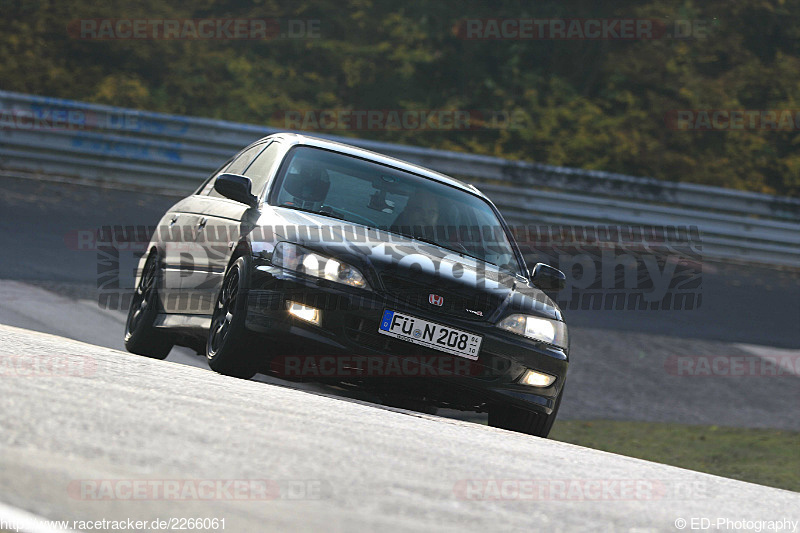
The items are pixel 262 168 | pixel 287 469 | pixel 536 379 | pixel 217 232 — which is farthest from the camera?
pixel 262 168

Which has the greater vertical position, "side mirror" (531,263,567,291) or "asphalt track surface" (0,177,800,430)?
"side mirror" (531,263,567,291)

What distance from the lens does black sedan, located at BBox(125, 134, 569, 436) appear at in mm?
5469

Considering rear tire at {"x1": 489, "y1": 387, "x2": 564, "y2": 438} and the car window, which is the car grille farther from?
the car window

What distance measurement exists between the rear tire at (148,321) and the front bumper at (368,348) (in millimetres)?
1671

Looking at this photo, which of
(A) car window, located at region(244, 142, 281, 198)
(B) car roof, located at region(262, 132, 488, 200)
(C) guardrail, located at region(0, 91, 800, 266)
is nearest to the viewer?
(A) car window, located at region(244, 142, 281, 198)

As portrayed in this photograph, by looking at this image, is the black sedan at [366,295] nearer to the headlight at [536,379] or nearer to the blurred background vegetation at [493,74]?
the headlight at [536,379]

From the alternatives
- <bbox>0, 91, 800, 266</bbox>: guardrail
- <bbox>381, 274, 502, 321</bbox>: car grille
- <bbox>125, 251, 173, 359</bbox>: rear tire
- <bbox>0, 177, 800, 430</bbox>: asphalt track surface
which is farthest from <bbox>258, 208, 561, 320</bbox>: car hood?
<bbox>0, 91, 800, 266</bbox>: guardrail

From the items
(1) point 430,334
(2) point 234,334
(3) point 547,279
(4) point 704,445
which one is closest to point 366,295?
(1) point 430,334

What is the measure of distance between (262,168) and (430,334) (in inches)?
74.0

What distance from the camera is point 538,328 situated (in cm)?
584

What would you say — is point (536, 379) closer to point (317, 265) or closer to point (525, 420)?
point (525, 420)

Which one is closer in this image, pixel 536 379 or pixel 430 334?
pixel 430 334

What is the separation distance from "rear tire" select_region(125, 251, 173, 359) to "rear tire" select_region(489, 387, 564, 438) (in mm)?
2322

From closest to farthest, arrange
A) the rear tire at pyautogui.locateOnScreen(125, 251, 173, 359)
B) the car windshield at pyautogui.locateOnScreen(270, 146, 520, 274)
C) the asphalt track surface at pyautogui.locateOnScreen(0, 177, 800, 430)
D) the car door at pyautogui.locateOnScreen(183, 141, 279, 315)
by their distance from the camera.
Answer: the car door at pyautogui.locateOnScreen(183, 141, 279, 315) → the car windshield at pyautogui.locateOnScreen(270, 146, 520, 274) → the rear tire at pyautogui.locateOnScreen(125, 251, 173, 359) → the asphalt track surface at pyautogui.locateOnScreen(0, 177, 800, 430)
